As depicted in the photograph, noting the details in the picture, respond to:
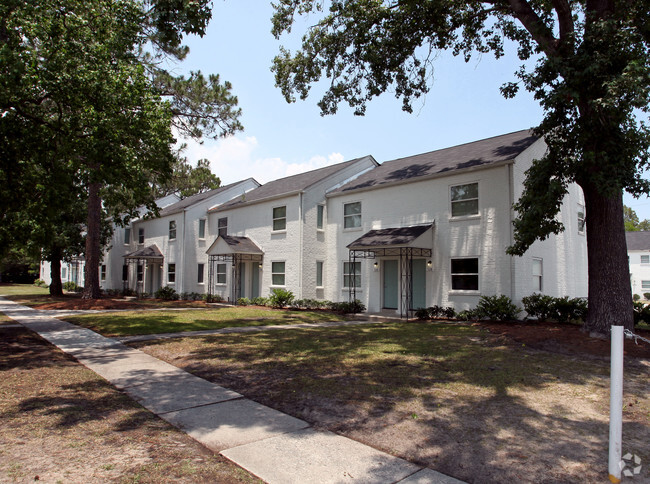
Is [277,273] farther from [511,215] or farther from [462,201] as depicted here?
[511,215]

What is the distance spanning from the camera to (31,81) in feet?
28.5

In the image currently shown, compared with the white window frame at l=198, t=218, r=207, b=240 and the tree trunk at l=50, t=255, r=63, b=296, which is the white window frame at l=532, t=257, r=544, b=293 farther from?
the tree trunk at l=50, t=255, r=63, b=296

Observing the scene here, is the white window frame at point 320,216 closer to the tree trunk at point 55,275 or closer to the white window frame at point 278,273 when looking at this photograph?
the white window frame at point 278,273

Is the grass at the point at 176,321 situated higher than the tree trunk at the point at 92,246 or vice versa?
the tree trunk at the point at 92,246

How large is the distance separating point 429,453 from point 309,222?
17.5 meters

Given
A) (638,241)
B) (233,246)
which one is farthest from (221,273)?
(638,241)

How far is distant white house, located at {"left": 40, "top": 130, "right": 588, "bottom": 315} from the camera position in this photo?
1510 cm

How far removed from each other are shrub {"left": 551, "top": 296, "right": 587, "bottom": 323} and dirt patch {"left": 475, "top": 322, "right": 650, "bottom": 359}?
1571mm

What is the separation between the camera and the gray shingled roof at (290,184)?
22.2 meters

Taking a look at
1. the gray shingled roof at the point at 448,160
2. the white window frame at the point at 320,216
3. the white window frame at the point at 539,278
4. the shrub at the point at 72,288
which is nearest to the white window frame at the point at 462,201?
the gray shingled roof at the point at 448,160

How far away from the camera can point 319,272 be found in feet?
70.0

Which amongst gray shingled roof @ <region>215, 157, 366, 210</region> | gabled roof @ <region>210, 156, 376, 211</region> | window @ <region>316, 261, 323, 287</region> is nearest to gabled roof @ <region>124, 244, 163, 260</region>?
gabled roof @ <region>210, 156, 376, 211</region>

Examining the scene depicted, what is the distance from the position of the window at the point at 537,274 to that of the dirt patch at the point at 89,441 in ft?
47.2

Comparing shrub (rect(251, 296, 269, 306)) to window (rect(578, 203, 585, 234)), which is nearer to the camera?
window (rect(578, 203, 585, 234))
